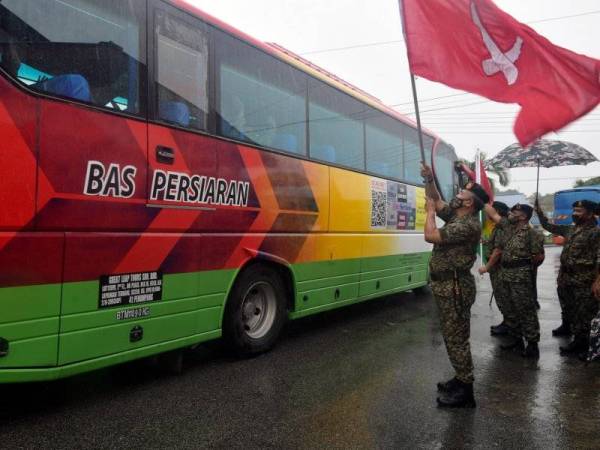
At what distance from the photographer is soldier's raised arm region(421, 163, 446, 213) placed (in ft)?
12.3

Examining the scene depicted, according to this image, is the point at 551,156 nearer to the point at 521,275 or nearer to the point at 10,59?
the point at 521,275

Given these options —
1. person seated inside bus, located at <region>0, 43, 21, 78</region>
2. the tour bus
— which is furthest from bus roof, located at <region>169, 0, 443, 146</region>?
person seated inside bus, located at <region>0, 43, 21, 78</region>

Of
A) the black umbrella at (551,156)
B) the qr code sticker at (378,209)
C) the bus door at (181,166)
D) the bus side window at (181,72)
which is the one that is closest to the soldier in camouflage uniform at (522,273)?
the black umbrella at (551,156)

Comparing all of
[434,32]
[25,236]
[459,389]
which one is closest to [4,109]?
[25,236]

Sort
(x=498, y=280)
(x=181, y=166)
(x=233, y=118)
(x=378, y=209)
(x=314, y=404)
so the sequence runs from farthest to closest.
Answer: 1. (x=378, y=209)
2. (x=498, y=280)
3. (x=233, y=118)
4. (x=181, y=166)
5. (x=314, y=404)

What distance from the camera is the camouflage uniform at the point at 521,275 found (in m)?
5.29

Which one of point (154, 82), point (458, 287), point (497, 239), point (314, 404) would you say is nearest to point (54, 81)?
point (154, 82)

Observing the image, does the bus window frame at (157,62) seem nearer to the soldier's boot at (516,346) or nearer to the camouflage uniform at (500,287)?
the camouflage uniform at (500,287)

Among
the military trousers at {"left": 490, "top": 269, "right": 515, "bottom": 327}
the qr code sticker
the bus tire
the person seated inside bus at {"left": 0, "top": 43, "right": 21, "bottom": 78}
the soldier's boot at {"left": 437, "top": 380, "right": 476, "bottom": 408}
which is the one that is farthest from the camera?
the qr code sticker

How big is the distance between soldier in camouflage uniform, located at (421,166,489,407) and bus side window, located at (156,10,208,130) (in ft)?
6.64

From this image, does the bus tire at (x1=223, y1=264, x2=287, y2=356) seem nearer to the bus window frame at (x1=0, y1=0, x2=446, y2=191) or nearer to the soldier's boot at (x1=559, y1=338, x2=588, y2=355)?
the bus window frame at (x1=0, y1=0, x2=446, y2=191)

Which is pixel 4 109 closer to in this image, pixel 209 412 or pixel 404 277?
pixel 209 412

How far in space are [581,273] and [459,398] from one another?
2861mm

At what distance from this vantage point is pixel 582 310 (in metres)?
5.49
